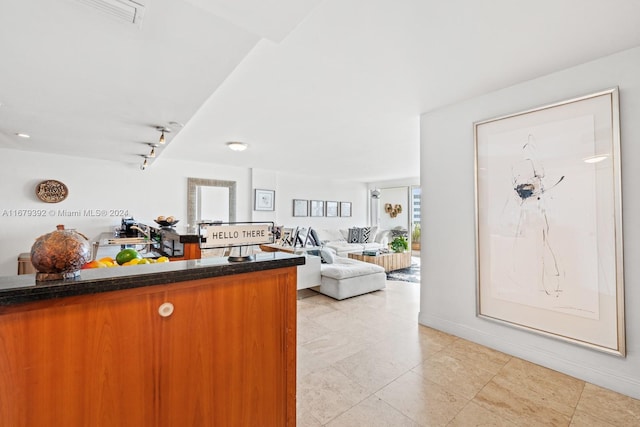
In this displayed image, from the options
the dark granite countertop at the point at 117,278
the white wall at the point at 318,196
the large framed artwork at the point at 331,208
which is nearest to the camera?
the dark granite countertop at the point at 117,278

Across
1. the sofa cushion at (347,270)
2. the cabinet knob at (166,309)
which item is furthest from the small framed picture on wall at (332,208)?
the cabinet knob at (166,309)

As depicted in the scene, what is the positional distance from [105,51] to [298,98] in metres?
1.49

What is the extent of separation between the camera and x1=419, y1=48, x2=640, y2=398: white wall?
189 centimetres

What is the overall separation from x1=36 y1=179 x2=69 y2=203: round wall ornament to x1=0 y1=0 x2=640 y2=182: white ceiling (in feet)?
4.41

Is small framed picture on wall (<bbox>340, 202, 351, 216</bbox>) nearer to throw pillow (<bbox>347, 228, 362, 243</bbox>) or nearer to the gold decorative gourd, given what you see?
throw pillow (<bbox>347, 228, 362, 243</bbox>)

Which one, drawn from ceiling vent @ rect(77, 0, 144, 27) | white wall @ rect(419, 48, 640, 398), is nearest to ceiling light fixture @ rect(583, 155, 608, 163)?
white wall @ rect(419, 48, 640, 398)

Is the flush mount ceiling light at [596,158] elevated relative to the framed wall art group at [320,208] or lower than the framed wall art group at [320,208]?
elevated

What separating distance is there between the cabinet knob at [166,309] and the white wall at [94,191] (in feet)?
16.2

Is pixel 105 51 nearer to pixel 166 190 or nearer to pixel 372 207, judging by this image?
pixel 166 190

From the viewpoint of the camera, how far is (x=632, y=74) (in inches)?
74.8

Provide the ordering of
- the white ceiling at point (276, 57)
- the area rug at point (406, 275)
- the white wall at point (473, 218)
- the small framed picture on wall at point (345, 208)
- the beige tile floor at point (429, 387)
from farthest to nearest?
the small framed picture on wall at point (345, 208) → the area rug at point (406, 275) → the white wall at point (473, 218) → the beige tile floor at point (429, 387) → the white ceiling at point (276, 57)

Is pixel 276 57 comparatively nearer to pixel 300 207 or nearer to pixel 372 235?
pixel 300 207

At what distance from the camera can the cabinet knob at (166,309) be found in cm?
100

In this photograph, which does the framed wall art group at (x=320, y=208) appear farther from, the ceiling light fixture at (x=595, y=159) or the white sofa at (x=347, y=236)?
the ceiling light fixture at (x=595, y=159)
